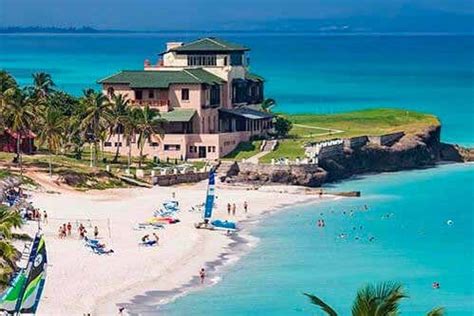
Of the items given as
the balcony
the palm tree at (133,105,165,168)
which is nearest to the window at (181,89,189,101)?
the balcony

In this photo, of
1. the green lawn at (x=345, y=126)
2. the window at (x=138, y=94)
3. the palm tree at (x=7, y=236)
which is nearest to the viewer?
the palm tree at (x=7, y=236)

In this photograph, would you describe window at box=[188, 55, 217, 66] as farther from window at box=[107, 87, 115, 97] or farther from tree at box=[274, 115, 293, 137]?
window at box=[107, 87, 115, 97]

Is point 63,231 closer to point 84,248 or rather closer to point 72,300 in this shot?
point 84,248

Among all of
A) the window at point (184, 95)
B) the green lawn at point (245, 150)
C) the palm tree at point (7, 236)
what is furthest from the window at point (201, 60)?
the palm tree at point (7, 236)

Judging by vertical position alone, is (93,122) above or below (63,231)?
above

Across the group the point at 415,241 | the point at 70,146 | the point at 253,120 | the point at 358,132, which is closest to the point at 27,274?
the point at 415,241

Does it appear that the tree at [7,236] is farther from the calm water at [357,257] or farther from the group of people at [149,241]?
the group of people at [149,241]
